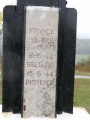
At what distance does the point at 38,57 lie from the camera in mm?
5359

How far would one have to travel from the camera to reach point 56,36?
211 inches

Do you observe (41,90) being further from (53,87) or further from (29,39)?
(29,39)

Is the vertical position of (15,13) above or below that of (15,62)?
above

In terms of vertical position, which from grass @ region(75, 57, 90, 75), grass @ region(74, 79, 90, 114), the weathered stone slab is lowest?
grass @ region(74, 79, 90, 114)

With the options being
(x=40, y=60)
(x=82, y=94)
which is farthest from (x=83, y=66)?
(x=40, y=60)

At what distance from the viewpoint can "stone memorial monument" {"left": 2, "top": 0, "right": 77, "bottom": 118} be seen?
5.34 metres

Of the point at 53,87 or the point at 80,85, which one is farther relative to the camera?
the point at 80,85

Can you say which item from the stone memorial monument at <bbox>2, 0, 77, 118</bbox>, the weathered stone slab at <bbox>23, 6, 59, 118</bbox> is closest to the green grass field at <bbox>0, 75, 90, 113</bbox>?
the stone memorial monument at <bbox>2, 0, 77, 118</bbox>

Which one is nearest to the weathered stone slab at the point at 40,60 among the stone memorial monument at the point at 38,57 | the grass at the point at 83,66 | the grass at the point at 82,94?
the stone memorial monument at the point at 38,57

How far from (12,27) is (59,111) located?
4.18ft

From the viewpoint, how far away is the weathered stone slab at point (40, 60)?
533 centimetres

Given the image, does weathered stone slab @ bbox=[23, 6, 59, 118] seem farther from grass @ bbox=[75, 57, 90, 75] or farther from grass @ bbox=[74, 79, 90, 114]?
grass @ bbox=[75, 57, 90, 75]

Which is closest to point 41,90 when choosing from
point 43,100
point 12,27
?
point 43,100

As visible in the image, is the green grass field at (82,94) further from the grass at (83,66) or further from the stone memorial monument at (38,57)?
the grass at (83,66)
